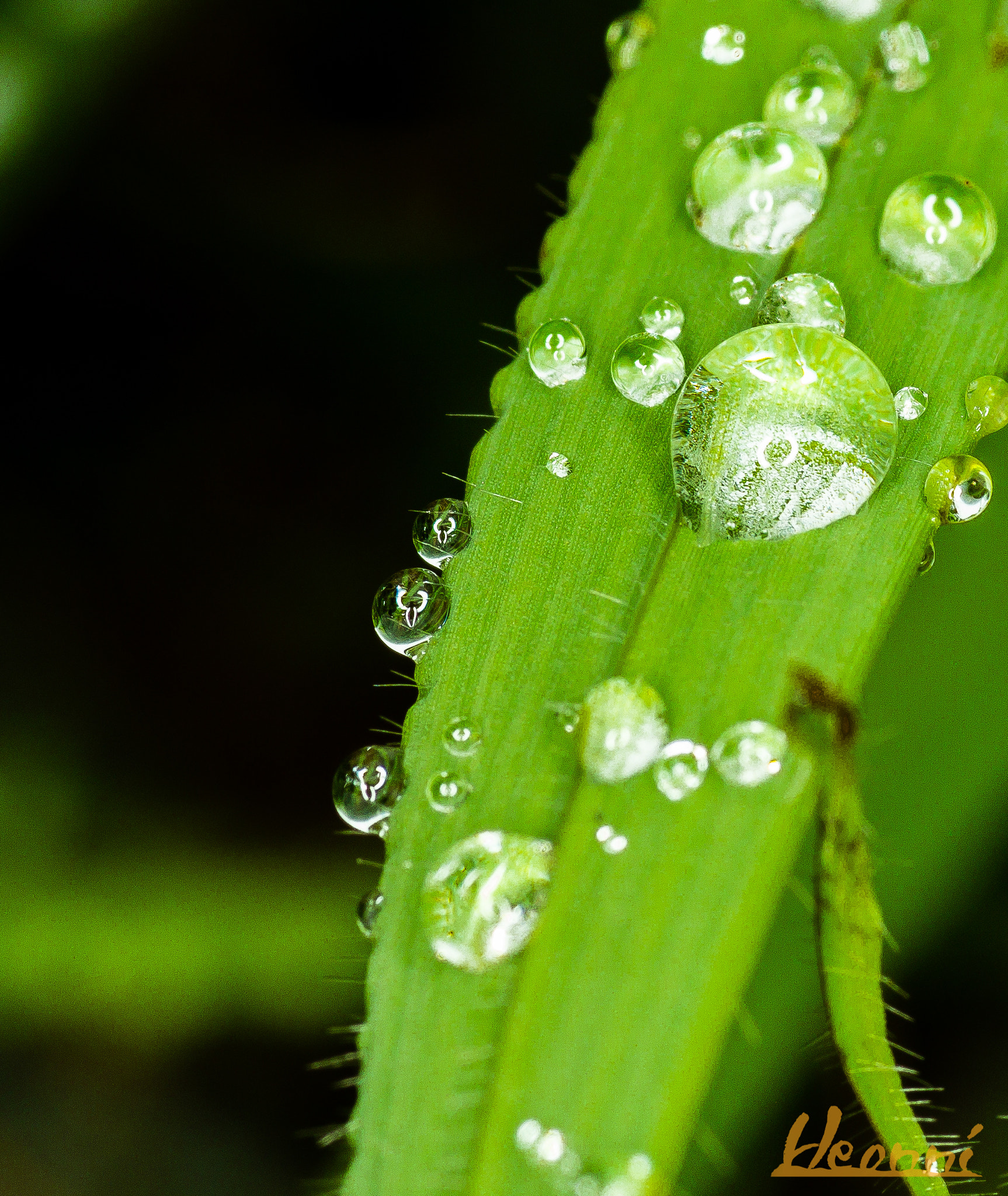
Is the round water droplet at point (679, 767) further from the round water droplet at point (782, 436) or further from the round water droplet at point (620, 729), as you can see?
the round water droplet at point (782, 436)

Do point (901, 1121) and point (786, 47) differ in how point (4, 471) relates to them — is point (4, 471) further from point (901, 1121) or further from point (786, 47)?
point (901, 1121)

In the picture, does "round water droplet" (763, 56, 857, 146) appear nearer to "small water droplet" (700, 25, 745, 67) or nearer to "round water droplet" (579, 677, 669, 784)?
"small water droplet" (700, 25, 745, 67)

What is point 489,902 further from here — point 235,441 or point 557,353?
point 235,441

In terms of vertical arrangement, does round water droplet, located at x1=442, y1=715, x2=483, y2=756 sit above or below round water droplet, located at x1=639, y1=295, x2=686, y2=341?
below

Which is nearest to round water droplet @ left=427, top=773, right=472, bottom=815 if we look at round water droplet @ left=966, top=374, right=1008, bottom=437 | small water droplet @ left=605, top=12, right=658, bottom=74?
round water droplet @ left=966, top=374, right=1008, bottom=437

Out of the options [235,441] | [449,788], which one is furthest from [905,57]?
[235,441]
